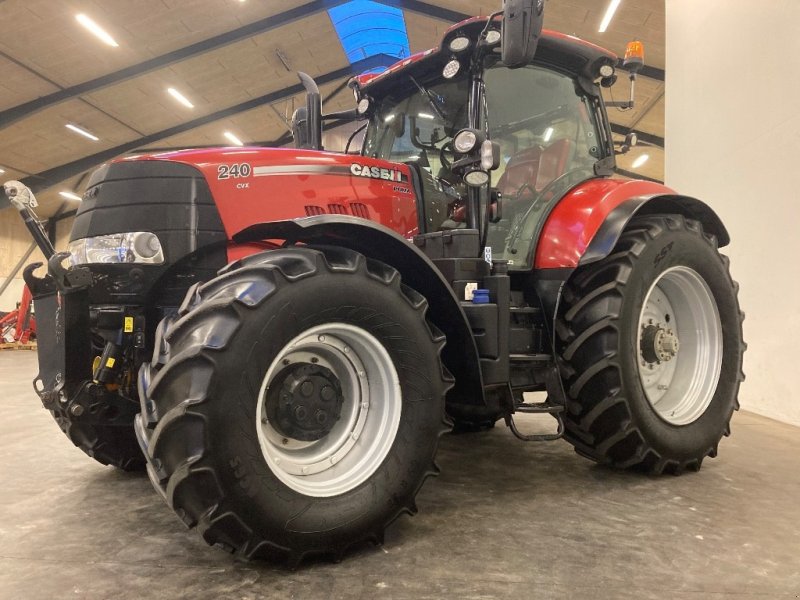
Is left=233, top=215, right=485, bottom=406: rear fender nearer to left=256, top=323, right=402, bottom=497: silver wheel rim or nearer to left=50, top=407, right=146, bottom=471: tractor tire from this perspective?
left=256, top=323, right=402, bottom=497: silver wheel rim

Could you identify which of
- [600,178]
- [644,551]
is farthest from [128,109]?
[644,551]

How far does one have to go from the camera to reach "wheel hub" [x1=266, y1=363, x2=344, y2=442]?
6.31 ft

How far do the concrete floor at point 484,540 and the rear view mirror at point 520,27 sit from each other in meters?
1.84

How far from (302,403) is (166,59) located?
31.2ft

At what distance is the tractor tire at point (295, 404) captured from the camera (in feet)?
5.33

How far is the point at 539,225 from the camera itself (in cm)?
297

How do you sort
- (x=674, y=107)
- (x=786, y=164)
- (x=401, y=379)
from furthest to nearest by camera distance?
(x=674, y=107) < (x=786, y=164) < (x=401, y=379)

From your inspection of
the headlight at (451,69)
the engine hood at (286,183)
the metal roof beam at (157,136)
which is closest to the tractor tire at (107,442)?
the engine hood at (286,183)

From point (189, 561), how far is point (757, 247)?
4.60 meters

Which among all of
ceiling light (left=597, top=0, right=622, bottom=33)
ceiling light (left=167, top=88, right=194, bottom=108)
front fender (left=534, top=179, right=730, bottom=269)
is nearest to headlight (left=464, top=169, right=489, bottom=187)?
front fender (left=534, top=179, right=730, bottom=269)

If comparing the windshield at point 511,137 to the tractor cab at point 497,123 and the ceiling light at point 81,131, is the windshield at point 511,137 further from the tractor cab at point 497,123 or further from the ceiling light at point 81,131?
the ceiling light at point 81,131

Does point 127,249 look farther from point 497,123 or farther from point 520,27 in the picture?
point 497,123

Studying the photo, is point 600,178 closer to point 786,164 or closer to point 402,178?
point 402,178

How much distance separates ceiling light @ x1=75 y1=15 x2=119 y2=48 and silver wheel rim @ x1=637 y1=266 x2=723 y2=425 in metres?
8.51
